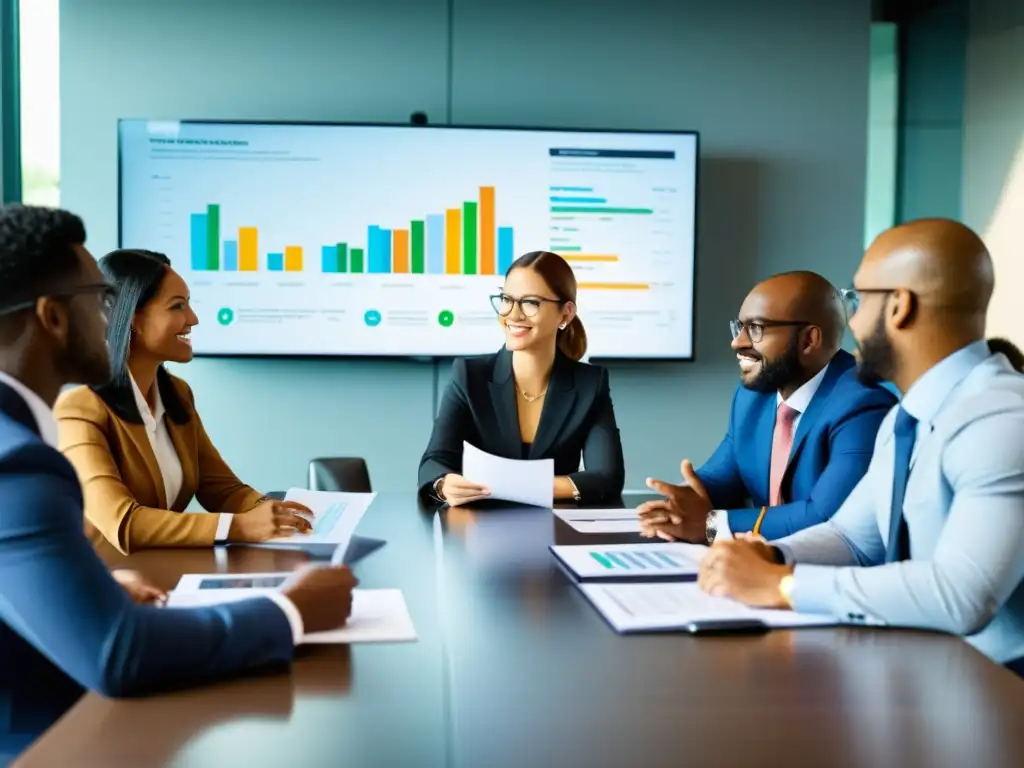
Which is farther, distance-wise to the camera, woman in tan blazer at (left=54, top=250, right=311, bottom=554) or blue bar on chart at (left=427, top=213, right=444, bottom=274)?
blue bar on chart at (left=427, top=213, right=444, bottom=274)

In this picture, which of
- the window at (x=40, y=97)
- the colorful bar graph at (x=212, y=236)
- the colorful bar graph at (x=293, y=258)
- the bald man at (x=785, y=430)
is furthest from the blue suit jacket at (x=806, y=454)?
the window at (x=40, y=97)

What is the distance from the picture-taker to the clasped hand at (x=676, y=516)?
7.43ft

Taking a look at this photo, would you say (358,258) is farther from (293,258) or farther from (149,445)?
(149,445)

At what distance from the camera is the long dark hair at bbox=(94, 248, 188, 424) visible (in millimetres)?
2379

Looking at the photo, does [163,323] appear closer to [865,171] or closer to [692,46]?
[692,46]

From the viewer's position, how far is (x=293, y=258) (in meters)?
4.62

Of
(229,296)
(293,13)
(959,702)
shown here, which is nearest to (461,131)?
(293,13)

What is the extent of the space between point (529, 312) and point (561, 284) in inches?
5.9

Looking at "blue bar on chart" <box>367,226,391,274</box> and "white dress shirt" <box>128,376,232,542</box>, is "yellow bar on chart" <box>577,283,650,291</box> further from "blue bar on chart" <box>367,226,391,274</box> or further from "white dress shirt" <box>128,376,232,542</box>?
"white dress shirt" <box>128,376,232,542</box>

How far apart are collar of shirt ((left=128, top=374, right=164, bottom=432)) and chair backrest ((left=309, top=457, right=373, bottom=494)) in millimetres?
990

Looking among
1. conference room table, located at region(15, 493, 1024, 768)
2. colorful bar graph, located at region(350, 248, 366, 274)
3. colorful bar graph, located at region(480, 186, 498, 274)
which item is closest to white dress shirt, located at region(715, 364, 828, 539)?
conference room table, located at region(15, 493, 1024, 768)

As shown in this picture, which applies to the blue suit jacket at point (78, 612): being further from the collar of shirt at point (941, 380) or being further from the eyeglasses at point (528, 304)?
the eyeglasses at point (528, 304)

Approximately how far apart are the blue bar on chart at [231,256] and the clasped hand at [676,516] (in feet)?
9.20

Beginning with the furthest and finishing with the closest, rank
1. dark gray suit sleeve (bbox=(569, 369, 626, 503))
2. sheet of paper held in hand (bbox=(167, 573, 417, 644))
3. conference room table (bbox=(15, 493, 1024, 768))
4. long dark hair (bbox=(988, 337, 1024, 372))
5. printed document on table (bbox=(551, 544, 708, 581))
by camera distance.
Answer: dark gray suit sleeve (bbox=(569, 369, 626, 503)) → long dark hair (bbox=(988, 337, 1024, 372)) → printed document on table (bbox=(551, 544, 708, 581)) → sheet of paper held in hand (bbox=(167, 573, 417, 644)) → conference room table (bbox=(15, 493, 1024, 768))
